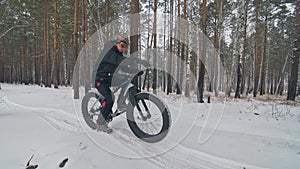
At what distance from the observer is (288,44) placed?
23984mm

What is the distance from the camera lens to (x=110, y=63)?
358cm

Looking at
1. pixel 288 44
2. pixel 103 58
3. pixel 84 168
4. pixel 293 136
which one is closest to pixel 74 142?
pixel 84 168

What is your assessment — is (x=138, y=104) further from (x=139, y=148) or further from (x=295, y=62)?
(x=295, y=62)

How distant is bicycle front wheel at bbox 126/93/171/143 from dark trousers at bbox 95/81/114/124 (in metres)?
0.55

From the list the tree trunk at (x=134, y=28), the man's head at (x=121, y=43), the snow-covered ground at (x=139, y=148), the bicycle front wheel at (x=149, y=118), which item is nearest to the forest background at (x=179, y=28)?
the tree trunk at (x=134, y=28)

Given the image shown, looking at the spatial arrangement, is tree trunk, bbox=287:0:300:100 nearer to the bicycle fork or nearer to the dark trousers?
the bicycle fork

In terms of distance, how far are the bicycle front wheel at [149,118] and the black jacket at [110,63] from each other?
688mm

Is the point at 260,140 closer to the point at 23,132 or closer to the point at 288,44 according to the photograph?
the point at 23,132

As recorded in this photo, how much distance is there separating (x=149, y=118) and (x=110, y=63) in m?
1.39

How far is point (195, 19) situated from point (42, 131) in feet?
56.3

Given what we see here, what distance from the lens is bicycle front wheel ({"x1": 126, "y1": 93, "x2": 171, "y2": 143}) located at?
3.17m

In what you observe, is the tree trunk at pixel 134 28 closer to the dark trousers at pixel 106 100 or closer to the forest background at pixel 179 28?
the dark trousers at pixel 106 100

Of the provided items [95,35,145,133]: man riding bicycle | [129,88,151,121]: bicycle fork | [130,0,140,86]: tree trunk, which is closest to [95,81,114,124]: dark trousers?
[95,35,145,133]: man riding bicycle

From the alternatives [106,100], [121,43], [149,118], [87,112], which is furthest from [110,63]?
[87,112]
